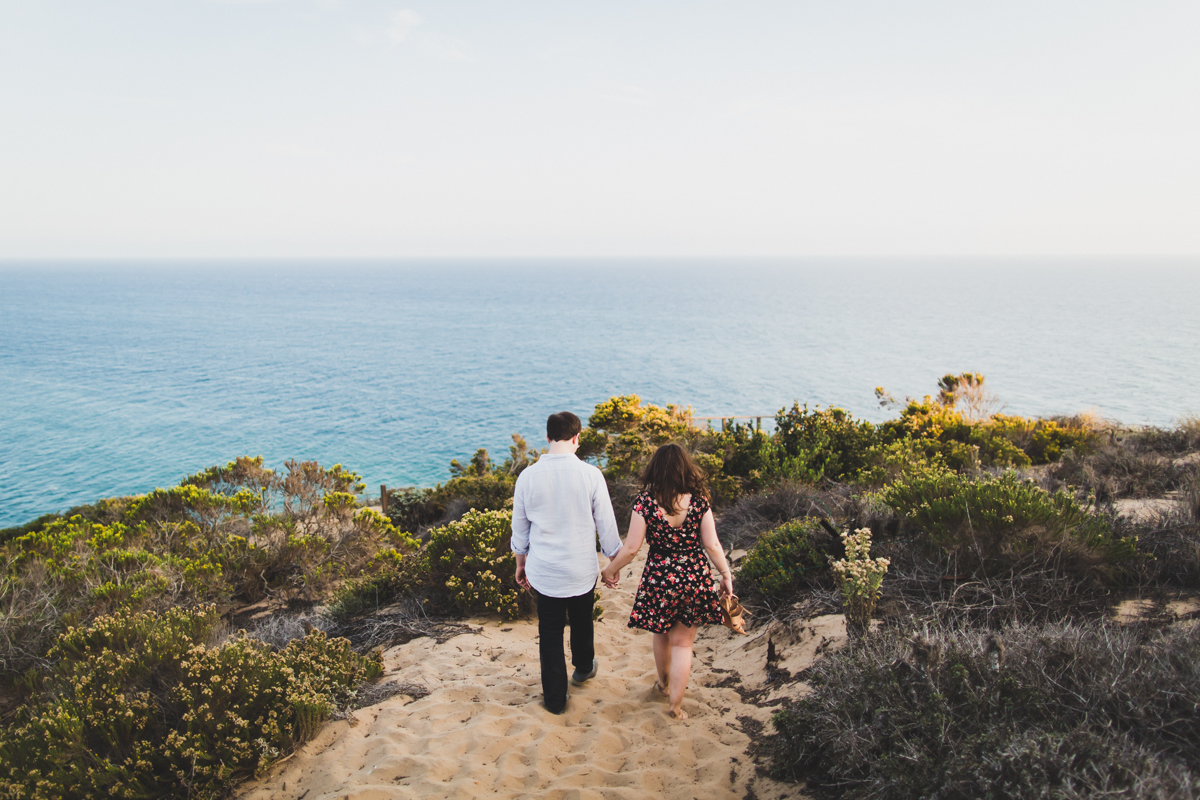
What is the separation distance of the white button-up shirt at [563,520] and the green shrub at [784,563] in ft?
8.21

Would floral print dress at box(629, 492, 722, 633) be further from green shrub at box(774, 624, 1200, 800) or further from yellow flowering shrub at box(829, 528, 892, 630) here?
yellow flowering shrub at box(829, 528, 892, 630)

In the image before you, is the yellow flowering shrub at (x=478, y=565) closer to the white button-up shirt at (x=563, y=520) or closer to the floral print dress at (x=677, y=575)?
the white button-up shirt at (x=563, y=520)

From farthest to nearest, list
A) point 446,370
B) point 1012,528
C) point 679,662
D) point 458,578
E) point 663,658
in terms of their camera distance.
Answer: point 446,370 → point 458,578 → point 1012,528 → point 663,658 → point 679,662

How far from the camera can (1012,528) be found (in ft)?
15.5

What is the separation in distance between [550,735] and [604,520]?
56.6 inches

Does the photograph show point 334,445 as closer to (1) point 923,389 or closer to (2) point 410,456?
(2) point 410,456

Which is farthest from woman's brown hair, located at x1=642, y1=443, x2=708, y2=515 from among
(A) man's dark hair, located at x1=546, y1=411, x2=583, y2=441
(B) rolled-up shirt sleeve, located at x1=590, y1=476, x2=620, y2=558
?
(A) man's dark hair, located at x1=546, y1=411, x2=583, y2=441

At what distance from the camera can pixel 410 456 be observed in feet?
97.5

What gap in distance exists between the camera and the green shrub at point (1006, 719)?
2314 millimetres

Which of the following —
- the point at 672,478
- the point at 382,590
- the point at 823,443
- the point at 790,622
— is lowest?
the point at 382,590

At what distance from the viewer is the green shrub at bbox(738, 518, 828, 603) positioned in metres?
5.73

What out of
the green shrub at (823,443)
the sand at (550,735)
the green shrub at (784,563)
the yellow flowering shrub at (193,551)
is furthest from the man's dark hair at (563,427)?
the green shrub at (823,443)

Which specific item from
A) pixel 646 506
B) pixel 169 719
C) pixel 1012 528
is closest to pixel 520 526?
pixel 646 506

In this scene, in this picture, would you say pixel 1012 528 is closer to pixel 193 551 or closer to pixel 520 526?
pixel 520 526
